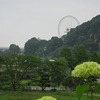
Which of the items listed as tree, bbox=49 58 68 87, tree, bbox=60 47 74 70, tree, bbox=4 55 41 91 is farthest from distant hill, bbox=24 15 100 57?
tree, bbox=49 58 68 87

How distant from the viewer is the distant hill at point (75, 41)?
106 m

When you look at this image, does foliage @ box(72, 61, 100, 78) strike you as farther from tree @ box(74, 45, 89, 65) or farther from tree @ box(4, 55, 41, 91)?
tree @ box(74, 45, 89, 65)

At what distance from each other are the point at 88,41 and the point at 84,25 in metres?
14.5

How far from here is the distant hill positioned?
106 metres

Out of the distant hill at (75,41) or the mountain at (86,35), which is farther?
the distant hill at (75,41)

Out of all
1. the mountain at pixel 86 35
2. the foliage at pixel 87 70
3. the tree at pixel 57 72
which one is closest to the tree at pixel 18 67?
the tree at pixel 57 72

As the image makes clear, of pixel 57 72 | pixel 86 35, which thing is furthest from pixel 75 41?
pixel 57 72

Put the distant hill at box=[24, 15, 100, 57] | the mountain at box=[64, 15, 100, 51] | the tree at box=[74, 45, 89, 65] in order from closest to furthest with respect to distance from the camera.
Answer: the tree at box=[74, 45, 89, 65] < the mountain at box=[64, 15, 100, 51] < the distant hill at box=[24, 15, 100, 57]

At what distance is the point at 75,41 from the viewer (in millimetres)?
112125

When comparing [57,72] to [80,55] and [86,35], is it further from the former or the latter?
[86,35]

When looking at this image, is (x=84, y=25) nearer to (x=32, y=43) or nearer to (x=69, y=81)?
(x=32, y=43)

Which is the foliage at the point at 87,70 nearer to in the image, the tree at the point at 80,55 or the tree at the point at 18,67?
the tree at the point at 18,67

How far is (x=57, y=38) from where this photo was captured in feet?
413

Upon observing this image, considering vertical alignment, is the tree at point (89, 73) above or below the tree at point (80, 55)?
below
